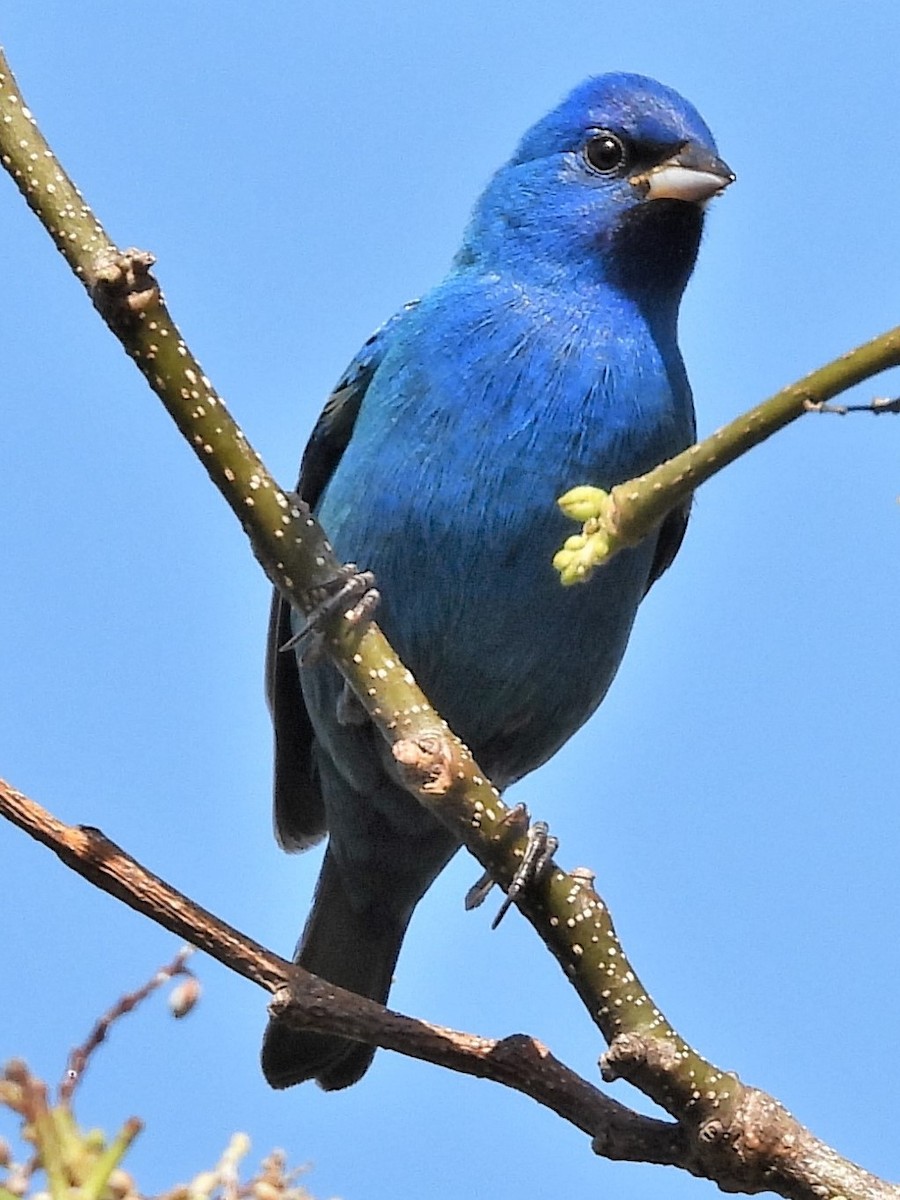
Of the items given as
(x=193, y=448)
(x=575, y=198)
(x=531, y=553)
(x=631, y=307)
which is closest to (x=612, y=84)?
(x=575, y=198)

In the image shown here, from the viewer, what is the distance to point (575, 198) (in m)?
6.77

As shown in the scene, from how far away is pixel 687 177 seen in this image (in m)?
6.54

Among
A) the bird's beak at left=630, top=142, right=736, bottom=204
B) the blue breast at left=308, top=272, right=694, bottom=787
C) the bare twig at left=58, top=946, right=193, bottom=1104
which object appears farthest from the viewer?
the bird's beak at left=630, top=142, right=736, bottom=204

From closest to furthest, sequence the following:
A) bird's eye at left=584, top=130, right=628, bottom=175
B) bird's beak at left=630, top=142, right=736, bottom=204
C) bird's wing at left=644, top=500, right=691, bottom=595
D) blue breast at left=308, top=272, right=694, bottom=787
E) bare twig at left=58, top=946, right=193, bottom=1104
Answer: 1. bare twig at left=58, top=946, right=193, bottom=1104
2. blue breast at left=308, top=272, right=694, bottom=787
3. bird's beak at left=630, top=142, right=736, bottom=204
4. bird's eye at left=584, top=130, right=628, bottom=175
5. bird's wing at left=644, top=500, right=691, bottom=595

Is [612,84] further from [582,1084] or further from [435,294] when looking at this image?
[582,1084]

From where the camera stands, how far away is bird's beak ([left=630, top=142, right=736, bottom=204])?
6480 millimetres

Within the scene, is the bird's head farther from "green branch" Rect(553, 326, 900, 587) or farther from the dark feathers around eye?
"green branch" Rect(553, 326, 900, 587)

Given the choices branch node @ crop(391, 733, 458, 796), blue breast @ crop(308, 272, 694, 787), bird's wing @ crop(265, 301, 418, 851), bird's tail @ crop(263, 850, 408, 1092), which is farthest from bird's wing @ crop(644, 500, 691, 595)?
branch node @ crop(391, 733, 458, 796)

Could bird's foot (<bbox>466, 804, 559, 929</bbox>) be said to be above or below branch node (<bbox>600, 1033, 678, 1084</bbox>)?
above

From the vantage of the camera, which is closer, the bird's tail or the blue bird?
the blue bird

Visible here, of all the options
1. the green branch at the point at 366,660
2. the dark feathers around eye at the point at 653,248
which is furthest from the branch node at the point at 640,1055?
the dark feathers around eye at the point at 653,248

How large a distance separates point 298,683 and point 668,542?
5.47ft

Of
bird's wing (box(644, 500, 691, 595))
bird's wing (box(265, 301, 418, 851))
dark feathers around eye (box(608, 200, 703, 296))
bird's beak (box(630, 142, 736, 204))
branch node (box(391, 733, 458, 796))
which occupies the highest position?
bird's beak (box(630, 142, 736, 204))

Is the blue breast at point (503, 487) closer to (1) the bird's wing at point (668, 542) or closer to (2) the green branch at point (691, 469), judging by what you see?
(1) the bird's wing at point (668, 542)
